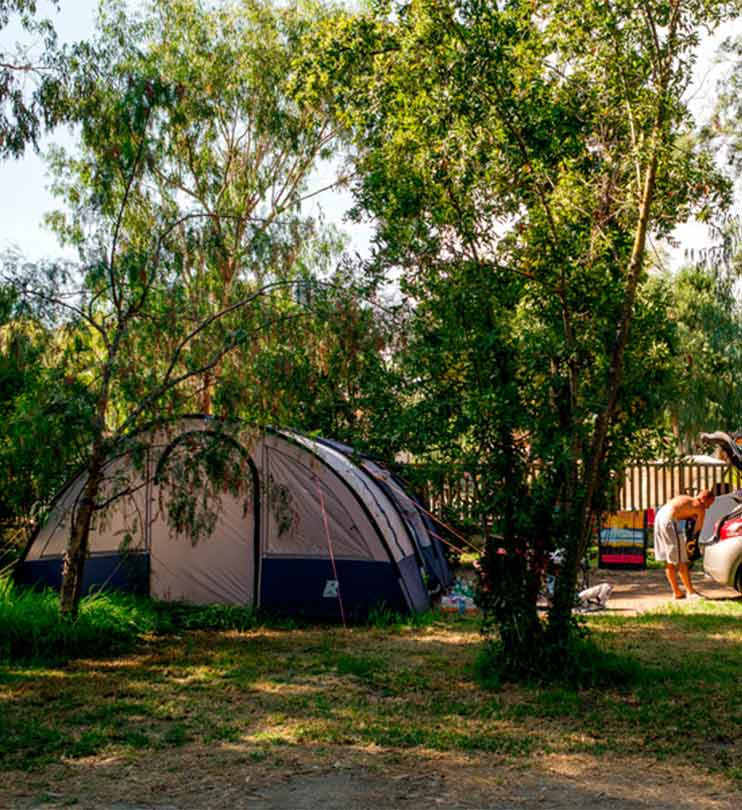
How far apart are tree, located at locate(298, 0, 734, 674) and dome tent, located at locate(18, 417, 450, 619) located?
284 cm

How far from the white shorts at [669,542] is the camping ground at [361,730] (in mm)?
2492

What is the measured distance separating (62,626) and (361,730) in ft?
11.3

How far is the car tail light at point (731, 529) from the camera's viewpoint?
10770 mm

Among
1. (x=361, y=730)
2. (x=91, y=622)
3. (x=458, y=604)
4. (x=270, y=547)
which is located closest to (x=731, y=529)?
(x=458, y=604)

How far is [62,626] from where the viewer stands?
26.5 ft

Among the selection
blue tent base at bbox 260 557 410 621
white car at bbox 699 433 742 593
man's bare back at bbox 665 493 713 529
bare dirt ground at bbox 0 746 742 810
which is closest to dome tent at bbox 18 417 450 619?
blue tent base at bbox 260 557 410 621

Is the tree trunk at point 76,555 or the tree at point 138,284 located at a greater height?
the tree at point 138,284

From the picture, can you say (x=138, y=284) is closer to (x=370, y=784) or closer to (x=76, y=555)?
(x=76, y=555)

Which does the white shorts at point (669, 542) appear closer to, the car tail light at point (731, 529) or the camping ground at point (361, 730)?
the car tail light at point (731, 529)

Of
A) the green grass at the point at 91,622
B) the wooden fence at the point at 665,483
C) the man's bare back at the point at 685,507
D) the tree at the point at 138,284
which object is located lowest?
the green grass at the point at 91,622

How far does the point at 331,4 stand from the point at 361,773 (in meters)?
17.1

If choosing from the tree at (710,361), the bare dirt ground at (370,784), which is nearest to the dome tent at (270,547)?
the bare dirt ground at (370,784)

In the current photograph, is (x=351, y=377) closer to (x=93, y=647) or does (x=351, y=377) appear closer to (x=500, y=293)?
(x=500, y=293)

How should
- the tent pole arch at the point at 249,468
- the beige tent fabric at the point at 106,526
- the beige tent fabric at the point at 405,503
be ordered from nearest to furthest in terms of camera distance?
the tent pole arch at the point at 249,468, the beige tent fabric at the point at 106,526, the beige tent fabric at the point at 405,503
